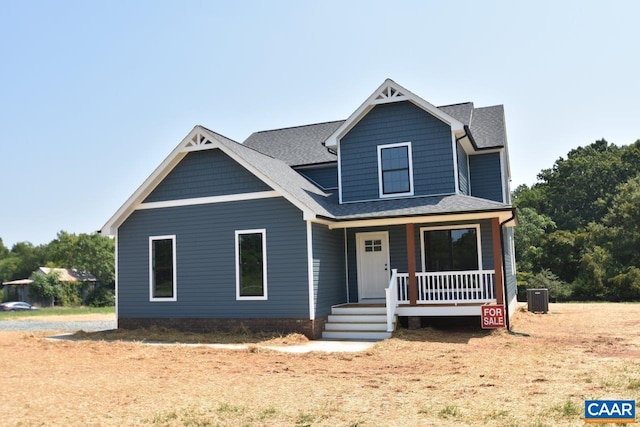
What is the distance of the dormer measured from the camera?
56.5ft

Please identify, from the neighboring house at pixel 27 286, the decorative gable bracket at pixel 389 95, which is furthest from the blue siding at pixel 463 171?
the neighboring house at pixel 27 286

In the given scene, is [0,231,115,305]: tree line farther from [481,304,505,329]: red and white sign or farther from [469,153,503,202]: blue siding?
[481,304,505,329]: red and white sign

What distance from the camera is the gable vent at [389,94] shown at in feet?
57.6

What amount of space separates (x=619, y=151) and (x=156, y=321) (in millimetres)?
52487

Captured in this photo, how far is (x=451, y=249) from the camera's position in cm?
1697

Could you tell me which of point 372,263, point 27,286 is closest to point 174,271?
point 372,263

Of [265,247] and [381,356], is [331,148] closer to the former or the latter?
[265,247]

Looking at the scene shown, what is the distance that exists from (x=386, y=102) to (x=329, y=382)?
35.0ft

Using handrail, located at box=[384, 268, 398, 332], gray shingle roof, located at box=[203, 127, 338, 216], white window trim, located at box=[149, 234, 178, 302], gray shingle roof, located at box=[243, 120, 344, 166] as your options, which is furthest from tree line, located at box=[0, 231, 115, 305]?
handrail, located at box=[384, 268, 398, 332]

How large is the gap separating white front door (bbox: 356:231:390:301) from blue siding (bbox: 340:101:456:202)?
1.33 meters

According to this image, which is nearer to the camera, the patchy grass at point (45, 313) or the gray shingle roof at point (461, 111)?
the gray shingle roof at point (461, 111)

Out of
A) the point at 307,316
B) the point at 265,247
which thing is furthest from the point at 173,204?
the point at 307,316

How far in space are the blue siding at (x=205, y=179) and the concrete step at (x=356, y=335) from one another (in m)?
4.39

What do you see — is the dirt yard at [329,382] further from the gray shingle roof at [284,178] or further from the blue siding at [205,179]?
the blue siding at [205,179]
